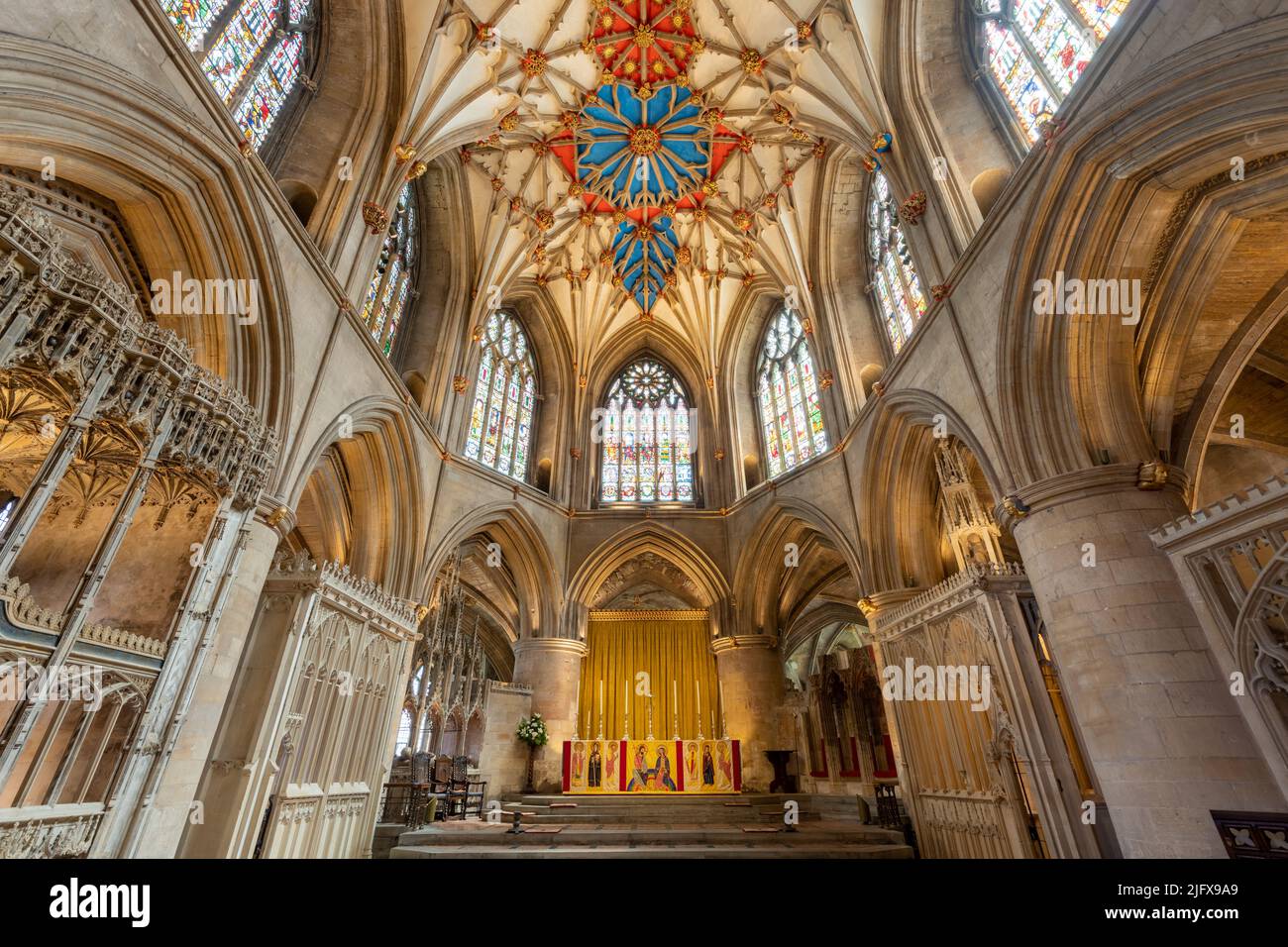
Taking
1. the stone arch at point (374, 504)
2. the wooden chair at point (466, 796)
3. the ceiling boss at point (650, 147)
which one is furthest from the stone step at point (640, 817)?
the ceiling boss at point (650, 147)

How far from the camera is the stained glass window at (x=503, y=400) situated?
15.6 meters

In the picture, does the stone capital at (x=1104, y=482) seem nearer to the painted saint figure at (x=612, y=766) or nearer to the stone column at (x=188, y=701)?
the stone column at (x=188, y=701)

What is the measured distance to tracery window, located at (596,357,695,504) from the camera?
704 inches

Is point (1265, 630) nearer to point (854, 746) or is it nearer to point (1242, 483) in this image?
point (1242, 483)

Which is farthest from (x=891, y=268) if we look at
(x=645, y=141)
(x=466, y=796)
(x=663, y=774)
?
(x=466, y=796)

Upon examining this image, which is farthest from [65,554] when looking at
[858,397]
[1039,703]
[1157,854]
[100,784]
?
[858,397]

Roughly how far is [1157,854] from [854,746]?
10262 mm

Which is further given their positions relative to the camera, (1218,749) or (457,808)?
(457,808)

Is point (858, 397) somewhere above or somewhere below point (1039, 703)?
above

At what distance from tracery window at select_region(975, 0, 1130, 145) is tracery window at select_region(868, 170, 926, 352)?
2454mm

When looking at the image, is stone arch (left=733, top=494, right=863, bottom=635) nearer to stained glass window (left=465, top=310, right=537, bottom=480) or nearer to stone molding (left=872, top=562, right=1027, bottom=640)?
stone molding (left=872, top=562, right=1027, bottom=640)

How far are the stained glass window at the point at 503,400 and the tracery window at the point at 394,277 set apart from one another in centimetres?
222

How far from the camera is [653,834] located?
8492mm
